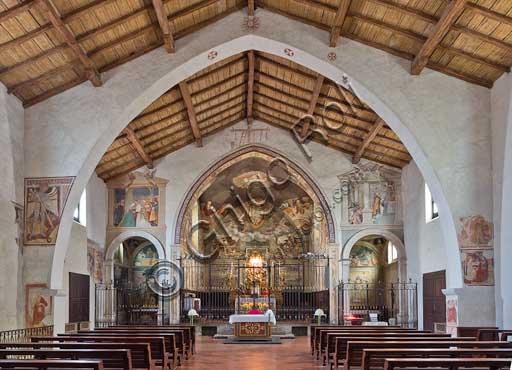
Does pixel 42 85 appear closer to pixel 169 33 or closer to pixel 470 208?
pixel 169 33

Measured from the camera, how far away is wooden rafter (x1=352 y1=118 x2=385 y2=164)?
71.7 feet

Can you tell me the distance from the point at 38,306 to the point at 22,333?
3.28 ft

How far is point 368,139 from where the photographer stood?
2383 cm

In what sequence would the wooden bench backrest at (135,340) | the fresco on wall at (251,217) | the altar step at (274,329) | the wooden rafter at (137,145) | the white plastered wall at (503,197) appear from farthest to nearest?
the fresco on wall at (251,217) → the altar step at (274,329) → the wooden rafter at (137,145) → the white plastered wall at (503,197) → the wooden bench backrest at (135,340)

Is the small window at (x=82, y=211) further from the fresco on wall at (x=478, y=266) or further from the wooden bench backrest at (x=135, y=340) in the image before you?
the fresco on wall at (x=478, y=266)

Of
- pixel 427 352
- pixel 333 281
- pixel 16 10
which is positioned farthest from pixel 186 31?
pixel 333 281

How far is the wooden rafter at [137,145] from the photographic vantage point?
74.0ft

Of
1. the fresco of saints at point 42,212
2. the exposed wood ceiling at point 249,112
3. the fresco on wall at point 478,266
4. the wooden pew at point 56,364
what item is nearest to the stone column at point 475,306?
the fresco on wall at point 478,266

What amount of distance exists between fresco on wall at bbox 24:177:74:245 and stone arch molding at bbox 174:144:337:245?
416 inches

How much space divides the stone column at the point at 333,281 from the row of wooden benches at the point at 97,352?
1155 cm

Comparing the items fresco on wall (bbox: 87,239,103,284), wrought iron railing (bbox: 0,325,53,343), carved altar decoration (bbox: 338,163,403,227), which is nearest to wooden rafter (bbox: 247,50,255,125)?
carved altar decoration (bbox: 338,163,403,227)

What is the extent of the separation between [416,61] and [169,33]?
245 inches

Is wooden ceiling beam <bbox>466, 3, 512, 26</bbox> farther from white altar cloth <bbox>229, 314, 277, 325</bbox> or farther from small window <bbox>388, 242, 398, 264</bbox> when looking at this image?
small window <bbox>388, 242, 398, 264</bbox>

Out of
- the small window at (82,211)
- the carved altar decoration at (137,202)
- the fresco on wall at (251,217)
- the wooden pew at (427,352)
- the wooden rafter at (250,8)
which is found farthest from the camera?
the fresco on wall at (251,217)
